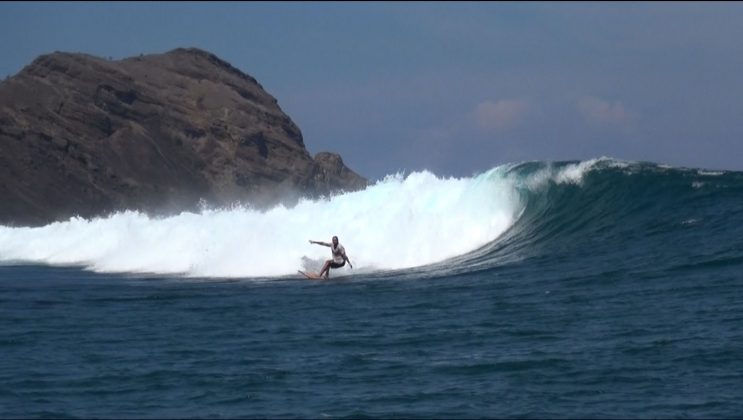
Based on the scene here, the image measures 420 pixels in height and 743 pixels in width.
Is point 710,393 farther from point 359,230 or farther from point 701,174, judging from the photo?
point 359,230

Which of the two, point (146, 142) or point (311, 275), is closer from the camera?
point (311, 275)

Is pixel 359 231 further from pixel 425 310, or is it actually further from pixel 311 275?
pixel 425 310

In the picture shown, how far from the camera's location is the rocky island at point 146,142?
6088cm

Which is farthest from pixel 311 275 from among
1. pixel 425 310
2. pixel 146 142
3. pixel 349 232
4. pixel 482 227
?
pixel 146 142

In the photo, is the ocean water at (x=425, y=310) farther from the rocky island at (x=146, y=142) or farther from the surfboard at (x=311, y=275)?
the rocky island at (x=146, y=142)

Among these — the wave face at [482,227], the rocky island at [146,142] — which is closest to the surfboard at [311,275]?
the wave face at [482,227]

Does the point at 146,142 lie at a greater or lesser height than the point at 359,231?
greater

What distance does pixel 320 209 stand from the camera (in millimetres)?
31141

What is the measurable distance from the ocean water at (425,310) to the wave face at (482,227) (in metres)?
0.07

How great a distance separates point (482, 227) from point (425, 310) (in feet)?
32.3

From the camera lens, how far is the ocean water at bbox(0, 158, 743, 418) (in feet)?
38.9

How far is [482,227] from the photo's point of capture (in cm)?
2670

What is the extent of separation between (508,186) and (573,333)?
46.7 feet

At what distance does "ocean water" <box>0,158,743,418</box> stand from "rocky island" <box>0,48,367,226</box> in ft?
99.3
